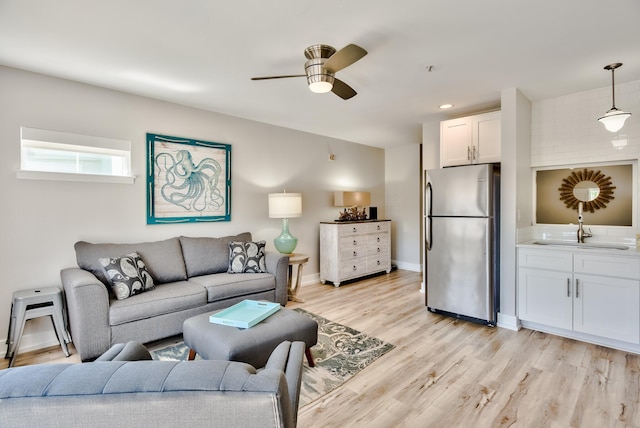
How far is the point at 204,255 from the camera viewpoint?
3.59 metres

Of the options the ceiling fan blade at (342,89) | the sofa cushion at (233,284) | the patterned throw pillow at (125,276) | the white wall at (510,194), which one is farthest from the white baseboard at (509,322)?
the patterned throw pillow at (125,276)

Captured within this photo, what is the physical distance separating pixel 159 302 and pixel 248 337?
1.16 metres

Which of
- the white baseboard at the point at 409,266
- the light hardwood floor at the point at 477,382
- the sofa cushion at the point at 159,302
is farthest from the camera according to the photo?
the white baseboard at the point at 409,266

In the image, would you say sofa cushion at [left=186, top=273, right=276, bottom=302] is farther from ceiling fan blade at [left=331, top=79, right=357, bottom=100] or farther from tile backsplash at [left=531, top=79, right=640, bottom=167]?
tile backsplash at [left=531, top=79, right=640, bottom=167]

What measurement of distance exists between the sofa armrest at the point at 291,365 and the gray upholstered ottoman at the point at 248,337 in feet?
2.36

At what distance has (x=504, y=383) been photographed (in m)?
2.25

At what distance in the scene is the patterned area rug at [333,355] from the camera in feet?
7.29

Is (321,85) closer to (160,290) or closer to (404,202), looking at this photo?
(160,290)

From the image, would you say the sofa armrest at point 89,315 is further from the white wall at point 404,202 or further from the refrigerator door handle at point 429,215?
the white wall at point 404,202

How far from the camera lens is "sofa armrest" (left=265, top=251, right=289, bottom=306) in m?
3.66

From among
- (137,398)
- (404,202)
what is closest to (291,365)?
(137,398)

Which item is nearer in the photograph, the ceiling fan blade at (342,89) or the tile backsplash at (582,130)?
the ceiling fan blade at (342,89)

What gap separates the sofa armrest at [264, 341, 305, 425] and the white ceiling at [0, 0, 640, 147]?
74.6 inches

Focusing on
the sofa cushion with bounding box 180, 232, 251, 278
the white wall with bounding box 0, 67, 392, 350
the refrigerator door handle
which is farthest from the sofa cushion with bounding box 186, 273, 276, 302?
the refrigerator door handle
